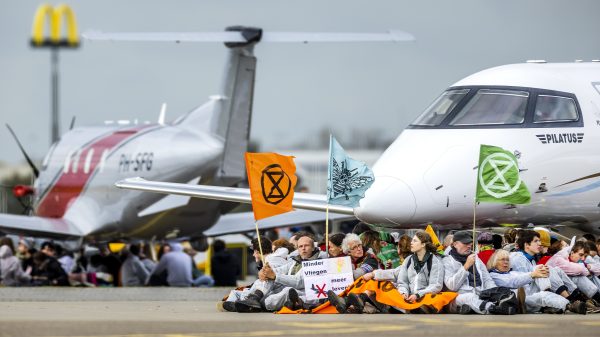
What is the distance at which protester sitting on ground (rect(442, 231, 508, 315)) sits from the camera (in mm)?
17438

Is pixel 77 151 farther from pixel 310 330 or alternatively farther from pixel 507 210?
pixel 310 330

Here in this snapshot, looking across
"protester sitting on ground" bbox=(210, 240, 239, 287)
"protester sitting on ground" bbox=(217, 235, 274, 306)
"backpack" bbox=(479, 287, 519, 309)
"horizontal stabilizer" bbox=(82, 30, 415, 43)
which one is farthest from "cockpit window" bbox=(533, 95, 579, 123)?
"protester sitting on ground" bbox=(210, 240, 239, 287)

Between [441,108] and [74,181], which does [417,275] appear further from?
[74,181]

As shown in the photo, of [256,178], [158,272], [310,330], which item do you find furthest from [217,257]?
[310,330]

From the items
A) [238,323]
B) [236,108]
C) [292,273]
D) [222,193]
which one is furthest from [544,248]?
[236,108]

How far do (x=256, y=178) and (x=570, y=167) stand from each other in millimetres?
4286

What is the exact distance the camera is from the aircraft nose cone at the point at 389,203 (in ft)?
63.9

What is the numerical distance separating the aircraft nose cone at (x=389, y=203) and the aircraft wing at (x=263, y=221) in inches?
560

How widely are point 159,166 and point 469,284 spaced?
1886 cm

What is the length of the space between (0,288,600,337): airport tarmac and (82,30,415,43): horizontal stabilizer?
43.5 feet

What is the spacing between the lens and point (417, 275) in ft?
59.0

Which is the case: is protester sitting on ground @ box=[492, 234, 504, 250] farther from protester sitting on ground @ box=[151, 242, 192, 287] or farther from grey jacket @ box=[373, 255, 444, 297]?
protester sitting on ground @ box=[151, 242, 192, 287]

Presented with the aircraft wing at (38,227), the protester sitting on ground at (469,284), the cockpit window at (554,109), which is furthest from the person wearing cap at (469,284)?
the aircraft wing at (38,227)

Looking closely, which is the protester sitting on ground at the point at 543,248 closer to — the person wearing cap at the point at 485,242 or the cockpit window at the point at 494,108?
the person wearing cap at the point at 485,242
